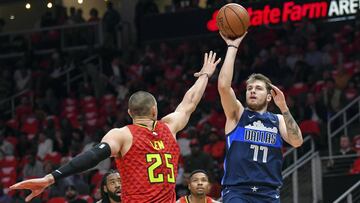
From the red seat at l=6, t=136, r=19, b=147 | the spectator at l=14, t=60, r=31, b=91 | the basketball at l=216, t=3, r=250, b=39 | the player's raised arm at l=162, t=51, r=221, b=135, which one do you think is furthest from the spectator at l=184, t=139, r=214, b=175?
the spectator at l=14, t=60, r=31, b=91

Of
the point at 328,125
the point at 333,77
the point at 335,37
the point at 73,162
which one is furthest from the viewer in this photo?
the point at 335,37

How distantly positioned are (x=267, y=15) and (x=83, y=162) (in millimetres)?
14494

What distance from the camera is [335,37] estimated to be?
21.5m

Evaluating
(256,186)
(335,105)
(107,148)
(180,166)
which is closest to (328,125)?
(335,105)

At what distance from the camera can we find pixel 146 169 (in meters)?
8.00

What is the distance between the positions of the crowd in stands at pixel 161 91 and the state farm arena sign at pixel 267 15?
1.27ft

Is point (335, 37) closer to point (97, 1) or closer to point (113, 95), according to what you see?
point (113, 95)

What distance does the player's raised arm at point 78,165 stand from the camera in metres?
7.35

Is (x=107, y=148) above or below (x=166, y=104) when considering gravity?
below

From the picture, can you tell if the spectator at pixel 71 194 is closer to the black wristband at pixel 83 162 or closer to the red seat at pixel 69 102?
the red seat at pixel 69 102

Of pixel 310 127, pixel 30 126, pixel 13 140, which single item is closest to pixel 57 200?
pixel 310 127

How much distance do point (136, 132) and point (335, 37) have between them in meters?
14.1

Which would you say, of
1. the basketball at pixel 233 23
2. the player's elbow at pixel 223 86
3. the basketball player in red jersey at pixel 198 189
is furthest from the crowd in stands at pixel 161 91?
the player's elbow at pixel 223 86

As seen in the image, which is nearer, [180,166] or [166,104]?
[180,166]
